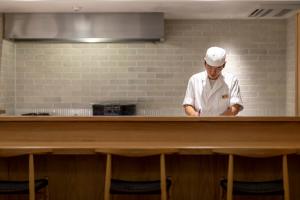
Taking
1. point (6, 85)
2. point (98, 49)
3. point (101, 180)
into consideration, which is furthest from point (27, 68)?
point (101, 180)

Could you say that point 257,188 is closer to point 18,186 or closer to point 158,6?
point 18,186

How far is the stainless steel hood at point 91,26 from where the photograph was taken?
561 cm

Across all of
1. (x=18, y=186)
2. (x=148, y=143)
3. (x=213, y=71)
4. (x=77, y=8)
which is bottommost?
(x=18, y=186)

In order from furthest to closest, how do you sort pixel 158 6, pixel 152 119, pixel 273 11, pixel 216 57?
pixel 273 11
pixel 158 6
pixel 216 57
pixel 152 119

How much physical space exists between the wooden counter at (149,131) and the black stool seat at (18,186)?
299mm

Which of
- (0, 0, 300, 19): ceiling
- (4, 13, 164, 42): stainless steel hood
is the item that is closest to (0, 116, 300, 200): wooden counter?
(0, 0, 300, 19): ceiling

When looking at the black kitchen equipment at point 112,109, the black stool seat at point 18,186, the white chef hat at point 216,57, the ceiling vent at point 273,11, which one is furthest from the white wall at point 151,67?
the black stool seat at point 18,186

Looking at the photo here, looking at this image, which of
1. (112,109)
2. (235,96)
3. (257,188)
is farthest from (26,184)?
(112,109)

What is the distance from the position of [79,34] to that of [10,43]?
100 centimetres

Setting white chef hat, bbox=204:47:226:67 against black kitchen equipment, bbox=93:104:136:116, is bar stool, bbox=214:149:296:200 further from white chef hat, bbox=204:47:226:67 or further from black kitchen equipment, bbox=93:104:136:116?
black kitchen equipment, bbox=93:104:136:116

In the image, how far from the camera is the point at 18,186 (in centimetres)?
328

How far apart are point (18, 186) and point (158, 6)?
Result: 2.77 meters

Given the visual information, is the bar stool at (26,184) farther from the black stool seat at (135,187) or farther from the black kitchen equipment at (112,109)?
the black kitchen equipment at (112,109)

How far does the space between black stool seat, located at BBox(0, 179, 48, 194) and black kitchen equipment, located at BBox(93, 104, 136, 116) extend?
2313 millimetres
